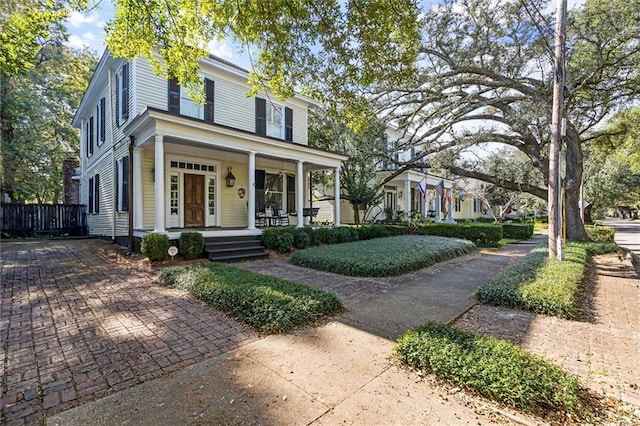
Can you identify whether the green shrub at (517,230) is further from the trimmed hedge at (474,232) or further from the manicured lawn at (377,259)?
the manicured lawn at (377,259)

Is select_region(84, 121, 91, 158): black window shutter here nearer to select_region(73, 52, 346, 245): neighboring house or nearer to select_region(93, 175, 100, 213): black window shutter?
select_region(73, 52, 346, 245): neighboring house

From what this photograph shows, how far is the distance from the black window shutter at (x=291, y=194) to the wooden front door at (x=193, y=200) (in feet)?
13.6

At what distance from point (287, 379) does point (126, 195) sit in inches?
388

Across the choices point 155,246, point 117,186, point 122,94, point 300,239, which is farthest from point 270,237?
point 122,94

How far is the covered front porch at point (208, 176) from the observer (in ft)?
28.5

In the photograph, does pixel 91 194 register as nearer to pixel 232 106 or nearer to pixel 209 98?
pixel 209 98

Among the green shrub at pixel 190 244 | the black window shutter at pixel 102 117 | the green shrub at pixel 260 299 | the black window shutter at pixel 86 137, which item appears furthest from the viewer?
the black window shutter at pixel 86 137

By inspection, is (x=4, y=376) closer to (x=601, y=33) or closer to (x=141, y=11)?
(x=141, y=11)

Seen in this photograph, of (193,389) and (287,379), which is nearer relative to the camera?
(193,389)

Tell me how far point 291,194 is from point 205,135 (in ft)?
19.3

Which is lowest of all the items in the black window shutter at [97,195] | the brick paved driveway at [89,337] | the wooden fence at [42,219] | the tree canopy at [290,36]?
the brick paved driveway at [89,337]

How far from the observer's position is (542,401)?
7.89ft

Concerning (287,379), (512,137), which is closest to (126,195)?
(287,379)

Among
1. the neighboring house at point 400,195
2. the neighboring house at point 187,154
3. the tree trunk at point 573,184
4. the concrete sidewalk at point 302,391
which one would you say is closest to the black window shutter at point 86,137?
the neighboring house at point 187,154
